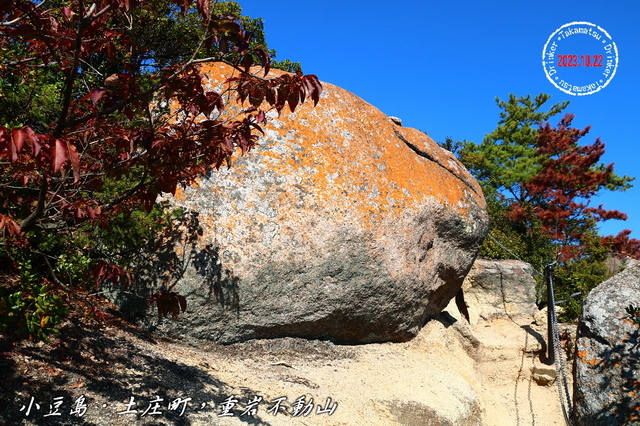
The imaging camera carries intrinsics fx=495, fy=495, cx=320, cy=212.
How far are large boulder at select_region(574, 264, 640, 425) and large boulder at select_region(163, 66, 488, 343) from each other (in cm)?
201

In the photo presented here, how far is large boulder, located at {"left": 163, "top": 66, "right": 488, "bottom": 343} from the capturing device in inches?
216

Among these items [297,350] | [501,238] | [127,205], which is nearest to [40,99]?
[127,205]

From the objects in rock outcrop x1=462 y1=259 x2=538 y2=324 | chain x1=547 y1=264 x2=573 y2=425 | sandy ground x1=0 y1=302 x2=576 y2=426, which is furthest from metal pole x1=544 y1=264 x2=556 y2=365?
rock outcrop x1=462 y1=259 x2=538 y2=324

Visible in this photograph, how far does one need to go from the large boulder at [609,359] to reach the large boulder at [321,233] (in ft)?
6.59

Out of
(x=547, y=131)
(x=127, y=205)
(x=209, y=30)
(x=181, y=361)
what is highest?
(x=547, y=131)

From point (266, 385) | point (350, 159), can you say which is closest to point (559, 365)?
point (350, 159)

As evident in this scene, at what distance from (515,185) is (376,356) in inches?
763

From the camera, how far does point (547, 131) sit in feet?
72.6

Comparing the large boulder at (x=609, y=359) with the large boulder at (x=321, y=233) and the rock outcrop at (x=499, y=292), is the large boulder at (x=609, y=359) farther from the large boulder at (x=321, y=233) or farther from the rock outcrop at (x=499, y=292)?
the rock outcrop at (x=499, y=292)

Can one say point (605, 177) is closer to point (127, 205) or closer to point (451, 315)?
point (451, 315)

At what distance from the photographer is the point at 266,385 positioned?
473cm

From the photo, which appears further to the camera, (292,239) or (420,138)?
(420,138)

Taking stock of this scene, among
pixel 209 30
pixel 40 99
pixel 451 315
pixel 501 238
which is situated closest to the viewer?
pixel 209 30

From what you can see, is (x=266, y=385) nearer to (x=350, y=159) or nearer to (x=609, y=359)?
(x=350, y=159)
